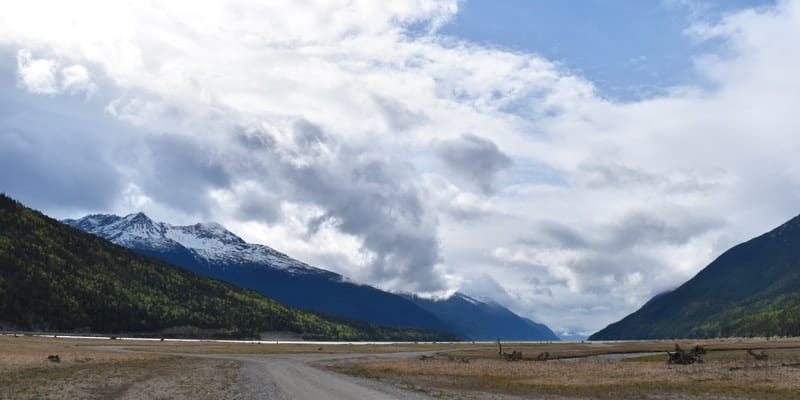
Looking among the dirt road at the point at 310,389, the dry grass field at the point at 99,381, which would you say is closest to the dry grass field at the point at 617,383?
the dirt road at the point at 310,389

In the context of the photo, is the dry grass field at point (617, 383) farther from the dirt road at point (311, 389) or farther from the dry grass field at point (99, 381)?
the dry grass field at point (99, 381)

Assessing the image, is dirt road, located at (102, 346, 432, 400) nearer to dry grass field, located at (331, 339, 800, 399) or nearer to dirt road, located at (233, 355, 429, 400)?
dirt road, located at (233, 355, 429, 400)

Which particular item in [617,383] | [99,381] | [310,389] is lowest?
[99,381]

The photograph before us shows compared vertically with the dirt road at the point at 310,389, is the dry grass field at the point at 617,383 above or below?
above

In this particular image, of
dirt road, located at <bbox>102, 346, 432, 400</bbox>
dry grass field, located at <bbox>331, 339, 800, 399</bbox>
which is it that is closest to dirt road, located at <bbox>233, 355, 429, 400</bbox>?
dirt road, located at <bbox>102, 346, 432, 400</bbox>

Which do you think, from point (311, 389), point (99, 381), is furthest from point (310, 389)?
point (99, 381)

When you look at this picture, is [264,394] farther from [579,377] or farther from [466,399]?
[579,377]

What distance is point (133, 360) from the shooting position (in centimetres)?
9175

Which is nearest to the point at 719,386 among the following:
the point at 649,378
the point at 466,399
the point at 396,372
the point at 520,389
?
the point at 649,378

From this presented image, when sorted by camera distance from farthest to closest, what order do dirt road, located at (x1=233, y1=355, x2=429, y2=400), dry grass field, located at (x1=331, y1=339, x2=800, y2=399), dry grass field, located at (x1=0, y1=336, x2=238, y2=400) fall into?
dry grass field, located at (x1=331, y1=339, x2=800, y2=399)
dirt road, located at (x1=233, y1=355, x2=429, y2=400)
dry grass field, located at (x1=0, y1=336, x2=238, y2=400)

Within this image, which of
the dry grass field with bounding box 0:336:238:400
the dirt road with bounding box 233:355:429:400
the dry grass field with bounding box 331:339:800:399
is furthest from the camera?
the dry grass field with bounding box 331:339:800:399

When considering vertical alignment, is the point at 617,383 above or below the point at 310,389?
above

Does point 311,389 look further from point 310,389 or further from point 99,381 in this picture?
point 99,381

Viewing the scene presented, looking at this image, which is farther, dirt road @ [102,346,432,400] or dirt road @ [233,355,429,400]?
dirt road @ [233,355,429,400]
